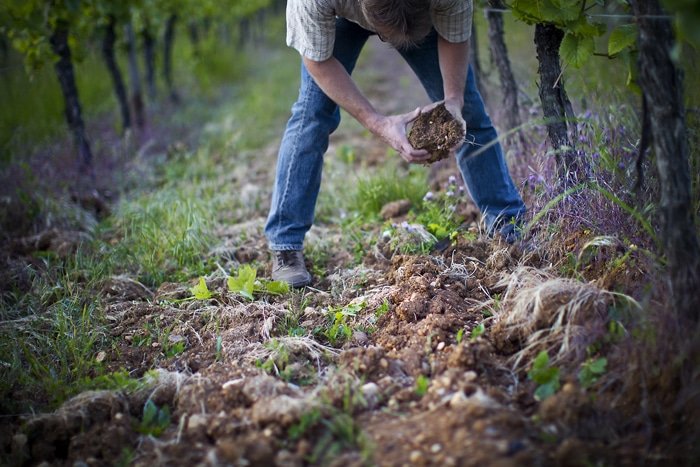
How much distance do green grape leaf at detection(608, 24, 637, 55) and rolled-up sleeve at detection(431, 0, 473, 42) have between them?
0.56 m

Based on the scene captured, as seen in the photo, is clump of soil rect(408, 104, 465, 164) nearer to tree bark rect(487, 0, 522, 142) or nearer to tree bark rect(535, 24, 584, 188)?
tree bark rect(535, 24, 584, 188)

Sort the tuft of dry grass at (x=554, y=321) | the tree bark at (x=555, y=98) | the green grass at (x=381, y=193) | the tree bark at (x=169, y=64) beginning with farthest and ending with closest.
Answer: the tree bark at (x=169, y=64), the green grass at (x=381, y=193), the tree bark at (x=555, y=98), the tuft of dry grass at (x=554, y=321)

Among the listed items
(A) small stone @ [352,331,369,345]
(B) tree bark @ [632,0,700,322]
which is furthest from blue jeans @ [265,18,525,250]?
(B) tree bark @ [632,0,700,322]

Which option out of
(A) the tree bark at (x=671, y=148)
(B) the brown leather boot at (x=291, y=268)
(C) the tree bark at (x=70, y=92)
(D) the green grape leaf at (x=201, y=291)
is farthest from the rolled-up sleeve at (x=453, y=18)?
(C) the tree bark at (x=70, y=92)

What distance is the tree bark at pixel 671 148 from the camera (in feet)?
5.46

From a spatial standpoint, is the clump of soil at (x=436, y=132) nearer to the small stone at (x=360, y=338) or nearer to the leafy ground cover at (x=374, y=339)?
the leafy ground cover at (x=374, y=339)

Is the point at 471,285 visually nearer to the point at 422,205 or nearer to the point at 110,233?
the point at 422,205

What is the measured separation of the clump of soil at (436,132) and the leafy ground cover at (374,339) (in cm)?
46

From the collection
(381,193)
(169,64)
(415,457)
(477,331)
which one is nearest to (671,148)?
(477,331)

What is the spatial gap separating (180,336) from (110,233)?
1.65m

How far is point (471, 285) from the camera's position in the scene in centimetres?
237

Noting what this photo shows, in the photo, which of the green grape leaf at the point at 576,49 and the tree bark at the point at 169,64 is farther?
the tree bark at the point at 169,64

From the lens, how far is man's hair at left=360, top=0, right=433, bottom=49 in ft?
6.76

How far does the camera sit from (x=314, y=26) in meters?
2.29
